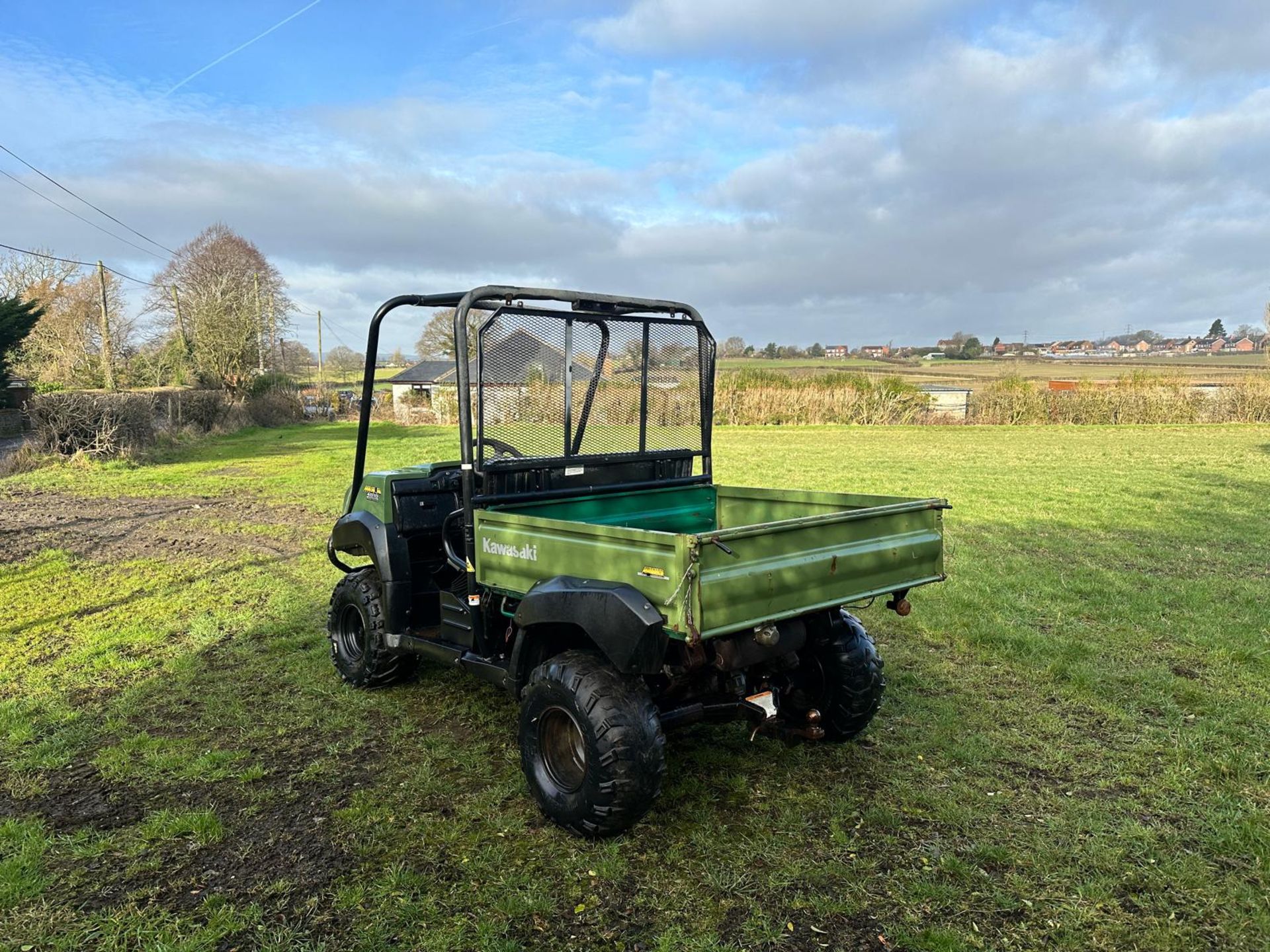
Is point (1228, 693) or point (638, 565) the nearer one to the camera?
point (638, 565)

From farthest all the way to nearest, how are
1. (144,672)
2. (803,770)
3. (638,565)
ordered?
(144,672), (803,770), (638,565)

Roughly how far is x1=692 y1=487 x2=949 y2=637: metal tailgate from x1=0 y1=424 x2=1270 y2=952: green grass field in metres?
0.96

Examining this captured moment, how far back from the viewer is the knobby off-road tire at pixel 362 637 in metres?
4.86

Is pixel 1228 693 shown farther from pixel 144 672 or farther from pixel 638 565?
pixel 144 672

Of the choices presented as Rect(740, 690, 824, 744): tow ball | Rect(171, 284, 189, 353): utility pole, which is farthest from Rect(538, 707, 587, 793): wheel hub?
Rect(171, 284, 189, 353): utility pole

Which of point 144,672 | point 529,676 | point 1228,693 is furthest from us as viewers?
point 144,672

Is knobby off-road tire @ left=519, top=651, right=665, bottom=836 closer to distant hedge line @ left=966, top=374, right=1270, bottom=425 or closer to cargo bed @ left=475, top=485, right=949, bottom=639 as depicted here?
cargo bed @ left=475, top=485, right=949, bottom=639

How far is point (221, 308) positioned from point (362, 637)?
35488 millimetres

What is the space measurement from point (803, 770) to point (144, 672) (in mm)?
4186

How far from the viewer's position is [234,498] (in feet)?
42.9

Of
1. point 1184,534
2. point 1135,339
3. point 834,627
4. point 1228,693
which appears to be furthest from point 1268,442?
point 1135,339

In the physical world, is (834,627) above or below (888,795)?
above

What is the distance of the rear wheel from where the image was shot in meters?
4.07

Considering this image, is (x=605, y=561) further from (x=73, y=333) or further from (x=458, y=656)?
(x=73, y=333)
